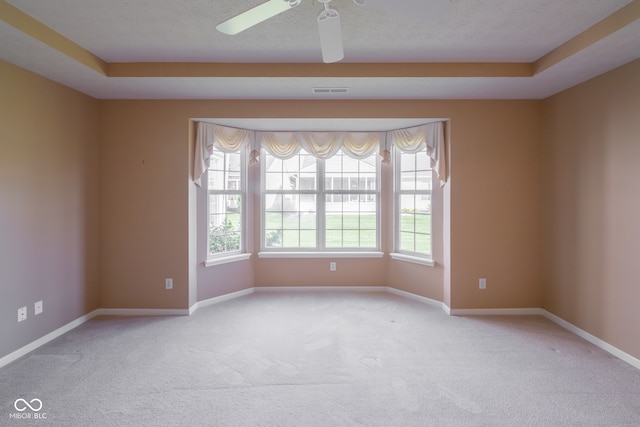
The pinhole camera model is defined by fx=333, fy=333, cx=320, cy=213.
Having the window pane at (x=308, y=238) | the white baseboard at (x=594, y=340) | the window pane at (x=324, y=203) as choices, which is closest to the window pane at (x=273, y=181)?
the window pane at (x=324, y=203)

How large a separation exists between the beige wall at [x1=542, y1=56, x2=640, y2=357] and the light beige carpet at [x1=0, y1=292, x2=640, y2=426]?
0.33 meters

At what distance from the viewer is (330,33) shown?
1.88 meters

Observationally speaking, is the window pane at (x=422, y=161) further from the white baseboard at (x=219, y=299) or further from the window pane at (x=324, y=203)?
the white baseboard at (x=219, y=299)

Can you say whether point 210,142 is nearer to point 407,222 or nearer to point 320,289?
point 320,289

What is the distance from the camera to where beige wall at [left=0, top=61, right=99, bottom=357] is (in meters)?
2.72

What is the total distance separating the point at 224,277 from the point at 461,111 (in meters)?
3.52

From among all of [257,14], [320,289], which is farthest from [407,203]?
[257,14]

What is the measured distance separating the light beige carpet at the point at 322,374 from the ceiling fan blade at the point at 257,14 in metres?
2.25

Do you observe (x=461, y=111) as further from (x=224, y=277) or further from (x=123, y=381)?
(x=123, y=381)

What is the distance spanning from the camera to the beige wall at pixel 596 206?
2736 millimetres

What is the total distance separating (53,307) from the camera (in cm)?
318

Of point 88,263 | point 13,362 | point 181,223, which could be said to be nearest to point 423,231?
point 181,223

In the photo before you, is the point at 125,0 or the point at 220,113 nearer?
the point at 125,0

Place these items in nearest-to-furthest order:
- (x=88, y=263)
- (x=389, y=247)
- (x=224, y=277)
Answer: (x=88, y=263) < (x=224, y=277) < (x=389, y=247)
